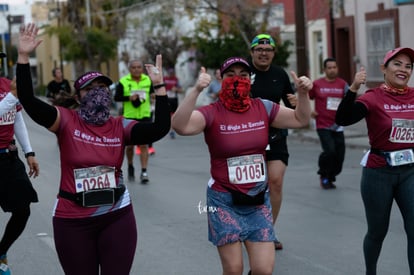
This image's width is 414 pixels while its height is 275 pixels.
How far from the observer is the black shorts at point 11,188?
7477 mm

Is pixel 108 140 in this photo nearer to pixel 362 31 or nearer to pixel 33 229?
pixel 33 229

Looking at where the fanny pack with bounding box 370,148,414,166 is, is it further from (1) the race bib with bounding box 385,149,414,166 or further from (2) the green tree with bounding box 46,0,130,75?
(2) the green tree with bounding box 46,0,130,75

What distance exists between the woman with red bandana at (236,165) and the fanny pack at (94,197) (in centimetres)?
73

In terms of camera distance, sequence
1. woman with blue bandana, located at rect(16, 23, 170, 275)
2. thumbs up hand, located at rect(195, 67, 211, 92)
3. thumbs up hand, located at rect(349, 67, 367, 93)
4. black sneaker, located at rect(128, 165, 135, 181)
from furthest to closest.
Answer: black sneaker, located at rect(128, 165, 135, 181) < thumbs up hand, located at rect(349, 67, 367, 93) < thumbs up hand, located at rect(195, 67, 211, 92) < woman with blue bandana, located at rect(16, 23, 170, 275)

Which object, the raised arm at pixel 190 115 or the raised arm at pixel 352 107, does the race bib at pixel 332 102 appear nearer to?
the raised arm at pixel 352 107

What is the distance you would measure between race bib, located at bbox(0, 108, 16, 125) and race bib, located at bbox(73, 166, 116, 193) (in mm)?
2241

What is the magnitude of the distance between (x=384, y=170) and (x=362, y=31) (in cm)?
2058

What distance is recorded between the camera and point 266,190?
20.1ft

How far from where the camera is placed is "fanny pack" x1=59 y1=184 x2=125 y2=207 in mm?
5438

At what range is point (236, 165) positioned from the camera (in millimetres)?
6000

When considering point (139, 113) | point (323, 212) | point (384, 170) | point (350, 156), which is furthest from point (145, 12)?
point (384, 170)

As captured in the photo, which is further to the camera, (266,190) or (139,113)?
(139,113)

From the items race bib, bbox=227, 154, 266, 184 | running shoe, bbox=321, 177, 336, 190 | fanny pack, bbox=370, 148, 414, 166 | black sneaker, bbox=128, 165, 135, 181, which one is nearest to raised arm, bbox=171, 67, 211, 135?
race bib, bbox=227, 154, 266, 184

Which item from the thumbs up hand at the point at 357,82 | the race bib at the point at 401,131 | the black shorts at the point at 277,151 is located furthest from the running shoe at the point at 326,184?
the thumbs up hand at the point at 357,82
